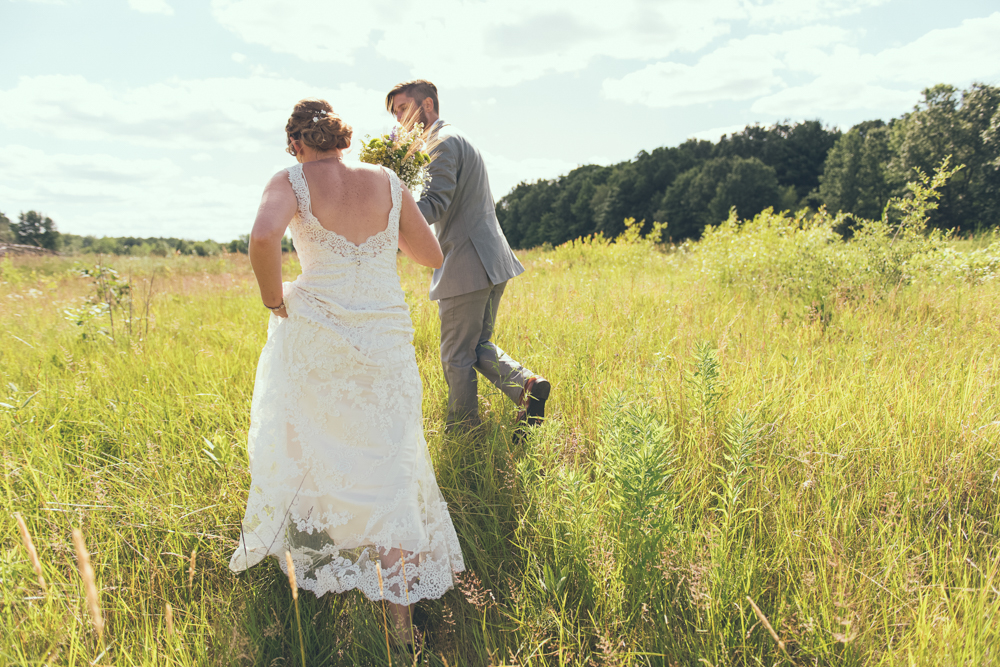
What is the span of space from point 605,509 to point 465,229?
1.87 meters

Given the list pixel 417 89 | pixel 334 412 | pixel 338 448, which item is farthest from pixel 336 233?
pixel 417 89

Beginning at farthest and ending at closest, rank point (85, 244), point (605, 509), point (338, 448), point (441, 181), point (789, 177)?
point (789, 177) → point (85, 244) → point (441, 181) → point (605, 509) → point (338, 448)

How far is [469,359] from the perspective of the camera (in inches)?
118

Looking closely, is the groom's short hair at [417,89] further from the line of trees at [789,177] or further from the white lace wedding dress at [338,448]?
the line of trees at [789,177]

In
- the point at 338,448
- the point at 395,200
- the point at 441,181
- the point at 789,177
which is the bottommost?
the point at 338,448

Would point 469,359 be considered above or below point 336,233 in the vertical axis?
below

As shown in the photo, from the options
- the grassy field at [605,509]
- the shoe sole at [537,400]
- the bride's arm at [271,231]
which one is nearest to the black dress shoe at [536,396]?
the shoe sole at [537,400]

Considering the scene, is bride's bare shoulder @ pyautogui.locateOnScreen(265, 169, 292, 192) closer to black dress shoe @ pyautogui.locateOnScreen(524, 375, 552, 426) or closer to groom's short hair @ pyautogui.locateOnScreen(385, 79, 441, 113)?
groom's short hair @ pyautogui.locateOnScreen(385, 79, 441, 113)

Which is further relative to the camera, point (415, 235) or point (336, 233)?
point (415, 235)

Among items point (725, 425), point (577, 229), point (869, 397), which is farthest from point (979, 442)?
point (577, 229)

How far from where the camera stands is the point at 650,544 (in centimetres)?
165

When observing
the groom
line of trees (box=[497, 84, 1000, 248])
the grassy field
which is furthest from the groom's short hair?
line of trees (box=[497, 84, 1000, 248])

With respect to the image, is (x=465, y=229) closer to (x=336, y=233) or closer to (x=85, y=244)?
(x=336, y=233)

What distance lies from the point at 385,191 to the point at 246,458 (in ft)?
5.15
